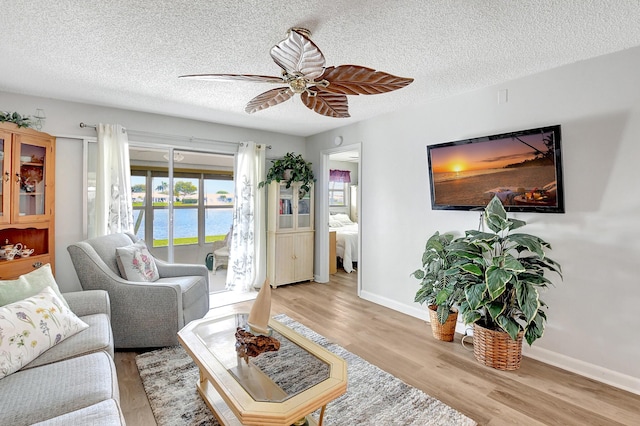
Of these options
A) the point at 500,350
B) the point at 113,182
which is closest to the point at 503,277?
the point at 500,350

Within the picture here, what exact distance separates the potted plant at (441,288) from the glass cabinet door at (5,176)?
385 cm

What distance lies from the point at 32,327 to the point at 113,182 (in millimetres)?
2220

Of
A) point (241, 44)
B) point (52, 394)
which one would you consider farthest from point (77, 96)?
point (52, 394)

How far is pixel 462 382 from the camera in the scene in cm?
214

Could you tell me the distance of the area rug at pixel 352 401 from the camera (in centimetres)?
175

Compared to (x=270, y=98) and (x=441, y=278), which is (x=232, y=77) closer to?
(x=270, y=98)

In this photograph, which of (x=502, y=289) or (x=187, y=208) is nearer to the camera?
(x=502, y=289)

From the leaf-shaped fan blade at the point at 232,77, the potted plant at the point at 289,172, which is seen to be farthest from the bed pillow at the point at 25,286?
the potted plant at the point at 289,172

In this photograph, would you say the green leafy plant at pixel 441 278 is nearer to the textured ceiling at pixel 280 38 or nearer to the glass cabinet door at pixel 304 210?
the textured ceiling at pixel 280 38

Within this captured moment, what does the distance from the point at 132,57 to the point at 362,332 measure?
3.10 m

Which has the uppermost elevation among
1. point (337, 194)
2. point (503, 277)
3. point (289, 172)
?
point (289, 172)

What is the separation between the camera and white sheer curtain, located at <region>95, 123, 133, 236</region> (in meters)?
3.30

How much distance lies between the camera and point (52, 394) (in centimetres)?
130

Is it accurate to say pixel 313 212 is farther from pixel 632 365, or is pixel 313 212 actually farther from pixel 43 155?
pixel 632 365
